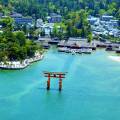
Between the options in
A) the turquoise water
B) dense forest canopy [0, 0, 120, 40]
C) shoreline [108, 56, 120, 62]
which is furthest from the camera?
dense forest canopy [0, 0, 120, 40]

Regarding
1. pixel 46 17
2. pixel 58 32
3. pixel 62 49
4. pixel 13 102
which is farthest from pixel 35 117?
pixel 46 17

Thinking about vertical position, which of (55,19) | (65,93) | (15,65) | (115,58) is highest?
(55,19)

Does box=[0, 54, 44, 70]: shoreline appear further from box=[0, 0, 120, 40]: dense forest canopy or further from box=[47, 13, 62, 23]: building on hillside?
box=[47, 13, 62, 23]: building on hillside

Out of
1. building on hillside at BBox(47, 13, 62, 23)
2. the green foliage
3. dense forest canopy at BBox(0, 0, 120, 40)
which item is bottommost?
the green foliage

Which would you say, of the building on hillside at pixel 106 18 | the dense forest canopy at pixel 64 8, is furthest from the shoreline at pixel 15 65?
the building on hillside at pixel 106 18

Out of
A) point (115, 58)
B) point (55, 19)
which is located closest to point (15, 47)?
point (115, 58)

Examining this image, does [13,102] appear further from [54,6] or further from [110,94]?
[54,6]

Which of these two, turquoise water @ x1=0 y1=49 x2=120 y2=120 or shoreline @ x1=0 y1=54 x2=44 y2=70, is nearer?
turquoise water @ x1=0 y1=49 x2=120 y2=120

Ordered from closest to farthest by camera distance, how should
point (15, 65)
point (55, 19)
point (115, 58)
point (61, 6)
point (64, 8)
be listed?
point (15, 65) → point (115, 58) → point (55, 19) → point (64, 8) → point (61, 6)

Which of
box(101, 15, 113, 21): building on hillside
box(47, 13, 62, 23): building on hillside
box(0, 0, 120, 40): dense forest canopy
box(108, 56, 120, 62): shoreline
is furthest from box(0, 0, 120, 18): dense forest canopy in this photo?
box(108, 56, 120, 62): shoreline

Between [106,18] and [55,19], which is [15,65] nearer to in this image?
[55,19]
